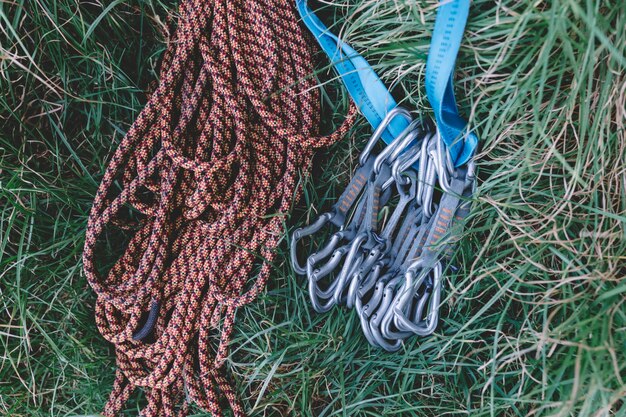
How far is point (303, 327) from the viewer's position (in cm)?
149

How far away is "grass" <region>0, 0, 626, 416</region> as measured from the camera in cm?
120

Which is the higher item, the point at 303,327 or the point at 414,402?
the point at 303,327

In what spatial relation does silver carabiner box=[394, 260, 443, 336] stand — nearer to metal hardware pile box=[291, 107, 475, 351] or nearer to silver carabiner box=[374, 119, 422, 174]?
metal hardware pile box=[291, 107, 475, 351]

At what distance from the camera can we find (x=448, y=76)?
1.24 m

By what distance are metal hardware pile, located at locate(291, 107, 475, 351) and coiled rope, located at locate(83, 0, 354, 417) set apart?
0.14 metres

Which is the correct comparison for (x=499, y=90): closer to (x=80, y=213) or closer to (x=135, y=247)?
(x=135, y=247)

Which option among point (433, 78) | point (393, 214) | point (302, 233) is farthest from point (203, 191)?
point (433, 78)

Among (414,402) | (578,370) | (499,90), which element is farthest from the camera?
(414,402)

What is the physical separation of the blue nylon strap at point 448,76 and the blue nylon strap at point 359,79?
0.46 ft

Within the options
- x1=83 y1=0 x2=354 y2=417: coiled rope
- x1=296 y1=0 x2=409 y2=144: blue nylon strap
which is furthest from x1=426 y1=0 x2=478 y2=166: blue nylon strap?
x1=83 y1=0 x2=354 y2=417: coiled rope

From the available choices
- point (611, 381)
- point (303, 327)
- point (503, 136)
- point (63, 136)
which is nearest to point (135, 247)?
point (63, 136)

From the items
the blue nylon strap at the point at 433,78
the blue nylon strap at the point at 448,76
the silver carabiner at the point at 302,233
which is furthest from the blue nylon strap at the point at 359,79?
the silver carabiner at the point at 302,233

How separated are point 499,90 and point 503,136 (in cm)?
11

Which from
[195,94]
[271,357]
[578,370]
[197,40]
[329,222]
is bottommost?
[271,357]
